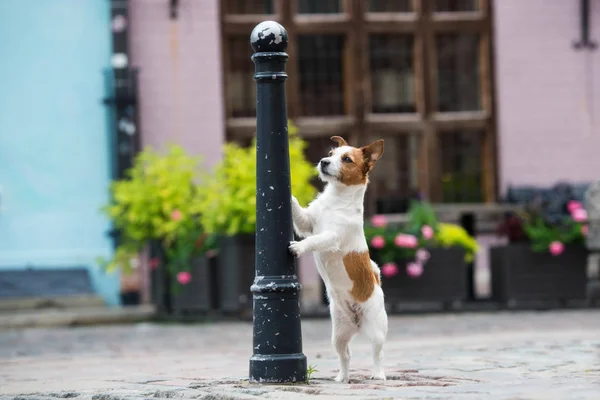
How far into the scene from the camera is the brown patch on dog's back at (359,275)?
6543mm

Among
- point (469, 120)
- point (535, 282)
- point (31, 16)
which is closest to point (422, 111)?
point (469, 120)

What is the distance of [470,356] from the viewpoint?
872cm

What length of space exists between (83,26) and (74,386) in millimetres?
10010

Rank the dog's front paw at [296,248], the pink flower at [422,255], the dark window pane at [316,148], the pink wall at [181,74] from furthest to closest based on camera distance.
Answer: the dark window pane at [316,148] → the pink wall at [181,74] → the pink flower at [422,255] → the dog's front paw at [296,248]

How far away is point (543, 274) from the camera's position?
1444 cm

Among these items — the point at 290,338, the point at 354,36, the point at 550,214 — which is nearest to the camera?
the point at 290,338

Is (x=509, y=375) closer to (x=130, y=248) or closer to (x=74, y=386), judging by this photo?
(x=74, y=386)

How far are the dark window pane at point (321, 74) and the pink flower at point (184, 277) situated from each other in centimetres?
383

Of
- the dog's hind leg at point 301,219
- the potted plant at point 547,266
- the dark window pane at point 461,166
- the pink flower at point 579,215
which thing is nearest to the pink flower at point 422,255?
the potted plant at point 547,266

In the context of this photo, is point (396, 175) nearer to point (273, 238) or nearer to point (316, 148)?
point (316, 148)

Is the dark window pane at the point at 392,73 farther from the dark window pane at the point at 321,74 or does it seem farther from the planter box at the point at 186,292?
the planter box at the point at 186,292

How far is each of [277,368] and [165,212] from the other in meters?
8.32

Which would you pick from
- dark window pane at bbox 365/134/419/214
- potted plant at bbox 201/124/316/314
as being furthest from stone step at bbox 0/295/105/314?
dark window pane at bbox 365/134/419/214

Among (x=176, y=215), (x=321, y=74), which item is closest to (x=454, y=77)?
(x=321, y=74)
